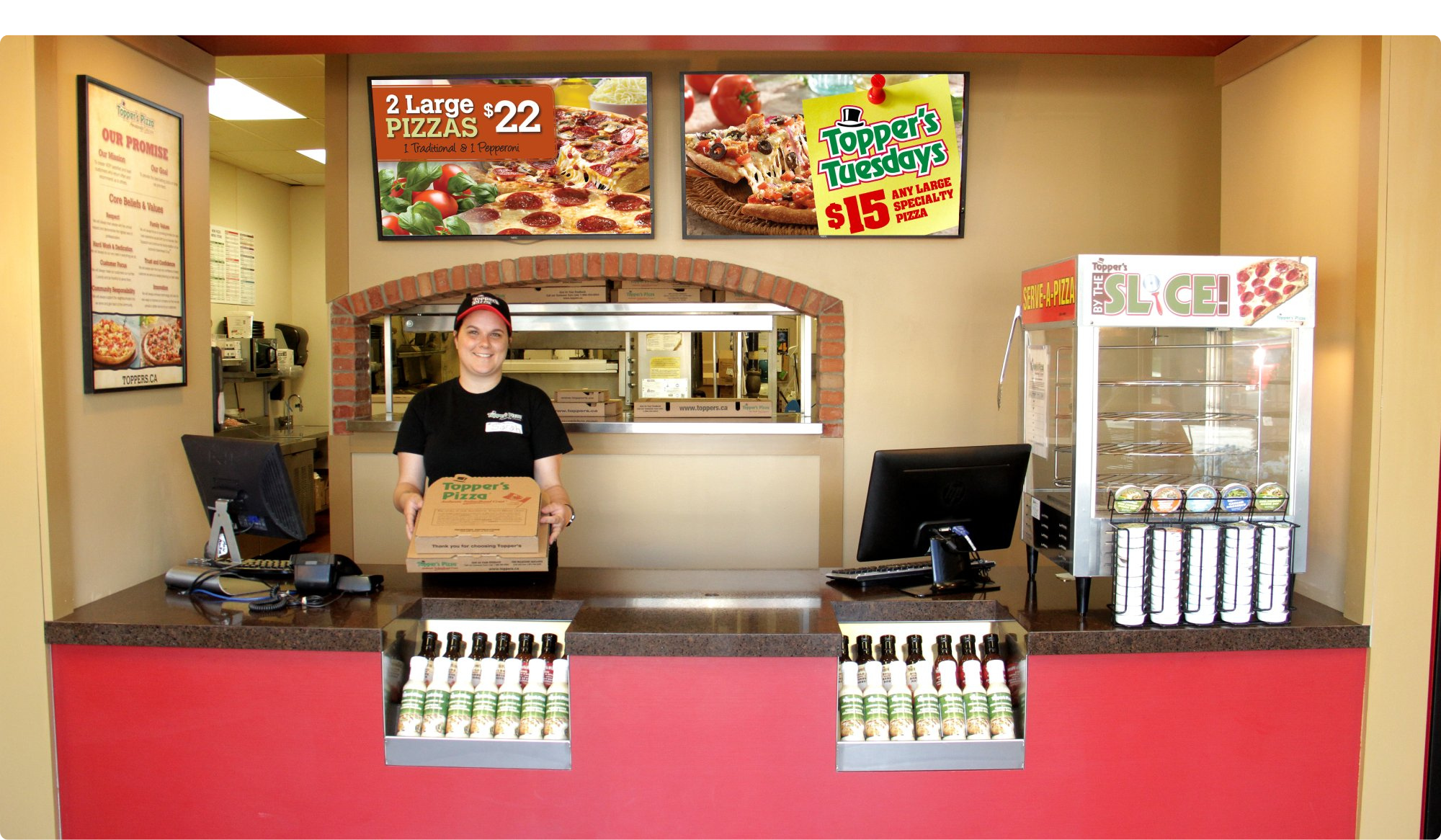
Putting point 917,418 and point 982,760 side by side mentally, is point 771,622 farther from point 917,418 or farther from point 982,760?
point 917,418

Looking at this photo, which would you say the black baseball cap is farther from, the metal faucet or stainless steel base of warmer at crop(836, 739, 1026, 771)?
the metal faucet

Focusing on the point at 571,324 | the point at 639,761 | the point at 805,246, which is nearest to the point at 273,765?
the point at 639,761

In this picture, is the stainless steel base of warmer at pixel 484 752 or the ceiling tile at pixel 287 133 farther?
the ceiling tile at pixel 287 133

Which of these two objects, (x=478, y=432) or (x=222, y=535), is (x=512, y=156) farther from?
(x=222, y=535)

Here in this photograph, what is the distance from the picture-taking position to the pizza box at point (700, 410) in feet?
14.4

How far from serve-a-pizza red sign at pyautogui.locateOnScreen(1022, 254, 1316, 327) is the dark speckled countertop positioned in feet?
2.53

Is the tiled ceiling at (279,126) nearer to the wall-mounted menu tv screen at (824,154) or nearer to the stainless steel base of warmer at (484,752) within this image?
the wall-mounted menu tv screen at (824,154)

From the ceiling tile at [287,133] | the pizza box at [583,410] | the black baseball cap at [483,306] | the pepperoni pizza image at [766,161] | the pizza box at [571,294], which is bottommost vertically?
the pizza box at [583,410]

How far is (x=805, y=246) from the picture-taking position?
4.25 meters

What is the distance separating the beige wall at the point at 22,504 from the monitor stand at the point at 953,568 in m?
2.25

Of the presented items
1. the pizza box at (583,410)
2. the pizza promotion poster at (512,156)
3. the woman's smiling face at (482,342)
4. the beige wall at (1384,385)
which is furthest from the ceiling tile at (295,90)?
the beige wall at (1384,385)

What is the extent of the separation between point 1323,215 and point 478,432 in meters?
2.52

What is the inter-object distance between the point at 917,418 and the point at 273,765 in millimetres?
3047

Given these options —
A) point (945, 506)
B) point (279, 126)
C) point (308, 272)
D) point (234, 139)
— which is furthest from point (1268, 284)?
point (308, 272)
